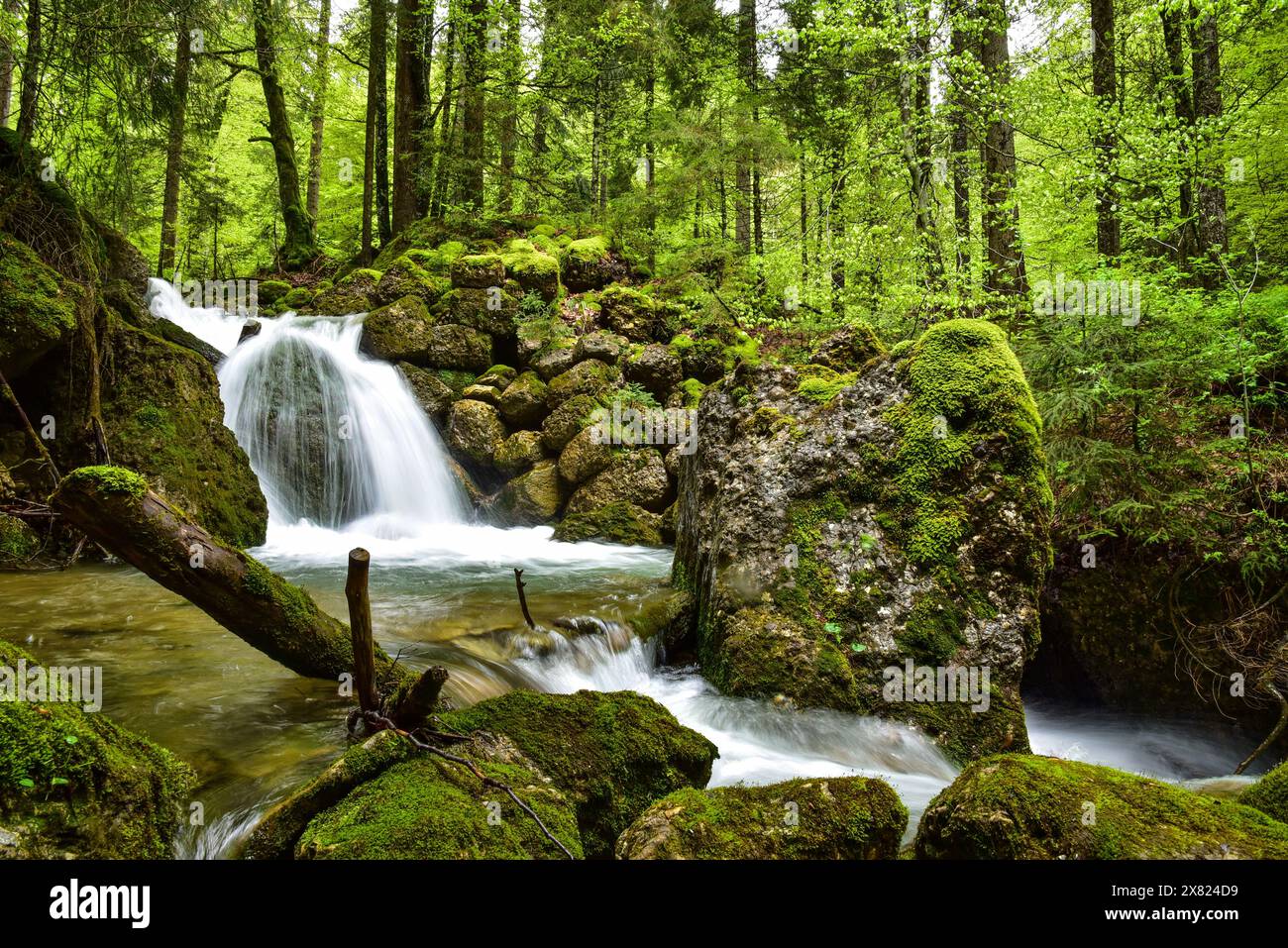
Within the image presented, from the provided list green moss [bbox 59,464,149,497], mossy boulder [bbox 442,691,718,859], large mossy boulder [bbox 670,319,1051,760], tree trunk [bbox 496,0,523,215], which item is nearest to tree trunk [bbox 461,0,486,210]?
tree trunk [bbox 496,0,523,215]

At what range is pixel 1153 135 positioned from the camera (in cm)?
793

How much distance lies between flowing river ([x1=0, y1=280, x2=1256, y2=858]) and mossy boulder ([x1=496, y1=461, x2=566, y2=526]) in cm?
46

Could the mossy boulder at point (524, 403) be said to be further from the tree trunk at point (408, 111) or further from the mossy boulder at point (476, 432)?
the tree trunk at point (408, 111)

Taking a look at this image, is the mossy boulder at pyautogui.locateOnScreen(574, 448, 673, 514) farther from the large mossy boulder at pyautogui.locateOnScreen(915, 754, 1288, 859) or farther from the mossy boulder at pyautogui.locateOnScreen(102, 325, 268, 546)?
the large mossy boulder at pyautogui.locateOnScreen(915, 754, 1288, 859)

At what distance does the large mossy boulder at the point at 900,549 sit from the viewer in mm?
5047

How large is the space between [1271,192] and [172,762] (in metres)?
14.8

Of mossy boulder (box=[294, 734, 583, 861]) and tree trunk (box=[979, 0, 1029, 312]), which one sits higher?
tree trunk (box=[979, 0, 1029, 312])

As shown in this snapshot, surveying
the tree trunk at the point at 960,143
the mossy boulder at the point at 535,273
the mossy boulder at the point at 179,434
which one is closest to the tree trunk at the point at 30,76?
the mossy boulder at the point at 179,434

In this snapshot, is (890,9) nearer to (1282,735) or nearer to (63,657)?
(1282,735)

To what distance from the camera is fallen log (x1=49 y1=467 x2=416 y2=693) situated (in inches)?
112

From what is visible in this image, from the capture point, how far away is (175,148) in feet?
34.4

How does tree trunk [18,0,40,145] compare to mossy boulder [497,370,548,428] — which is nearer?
tree trunk [18,0,40,145]

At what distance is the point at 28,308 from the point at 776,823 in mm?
8088

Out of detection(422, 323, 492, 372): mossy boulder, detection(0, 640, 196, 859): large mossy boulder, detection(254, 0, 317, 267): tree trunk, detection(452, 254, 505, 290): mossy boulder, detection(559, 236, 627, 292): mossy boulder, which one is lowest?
detection(0, 640, 196, 859): large mossy boulder
